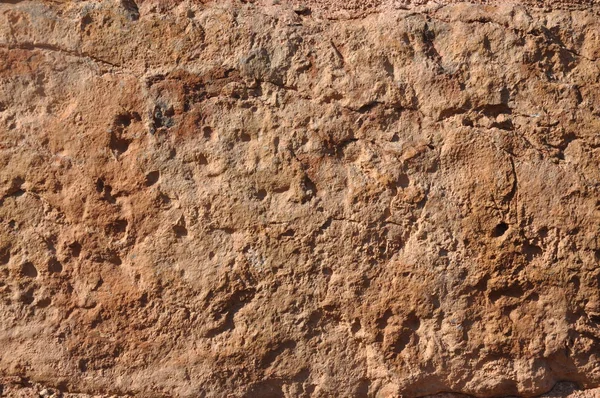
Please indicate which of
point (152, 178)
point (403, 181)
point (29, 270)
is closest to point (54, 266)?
point (29, 270)

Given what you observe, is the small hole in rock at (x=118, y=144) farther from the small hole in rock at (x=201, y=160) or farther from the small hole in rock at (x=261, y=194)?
the small hole in rock at (x=261, y=194)

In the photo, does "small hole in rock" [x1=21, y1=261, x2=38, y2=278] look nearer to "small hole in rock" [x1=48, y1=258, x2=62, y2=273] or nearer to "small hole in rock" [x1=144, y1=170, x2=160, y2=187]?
"small hole in rock" [x1=48, y1=258, x2=62, y2=273]

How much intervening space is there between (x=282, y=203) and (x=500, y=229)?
0.44m

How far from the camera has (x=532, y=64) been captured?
153 centimetres

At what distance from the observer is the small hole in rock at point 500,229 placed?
4.98 feet

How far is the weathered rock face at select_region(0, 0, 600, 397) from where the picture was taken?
4.92 ft

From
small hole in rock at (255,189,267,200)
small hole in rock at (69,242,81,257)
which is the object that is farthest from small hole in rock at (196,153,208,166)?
small hole in rock at (69,242,81,257)

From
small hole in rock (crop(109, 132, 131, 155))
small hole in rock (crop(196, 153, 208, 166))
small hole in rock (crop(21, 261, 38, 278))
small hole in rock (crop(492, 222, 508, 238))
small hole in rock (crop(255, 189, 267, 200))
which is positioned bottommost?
small hole in rock (crop(21, 261, 38, 278))

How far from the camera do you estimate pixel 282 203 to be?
1.51 meters

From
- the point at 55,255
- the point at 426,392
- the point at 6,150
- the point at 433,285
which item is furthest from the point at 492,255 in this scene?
the point at 6,150

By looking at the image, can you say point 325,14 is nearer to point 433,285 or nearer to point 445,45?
point 445,45

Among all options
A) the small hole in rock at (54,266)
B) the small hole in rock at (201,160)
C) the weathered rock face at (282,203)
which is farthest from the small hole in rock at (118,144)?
the small hole in rock at (54,266)

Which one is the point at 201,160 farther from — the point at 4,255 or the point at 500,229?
the point at 500,229

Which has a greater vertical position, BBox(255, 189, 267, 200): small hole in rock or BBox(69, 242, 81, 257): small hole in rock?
BBox(255, 189, 267, 200): small hole in rock
